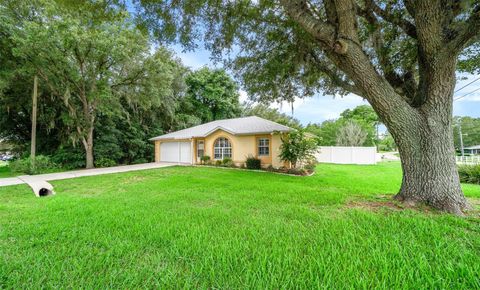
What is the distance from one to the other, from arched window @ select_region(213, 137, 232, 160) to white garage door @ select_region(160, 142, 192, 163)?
2.34 meters

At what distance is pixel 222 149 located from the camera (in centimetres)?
1481

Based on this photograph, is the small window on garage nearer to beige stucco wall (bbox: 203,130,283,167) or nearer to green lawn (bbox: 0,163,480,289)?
beige stucco wall (bbox: 203,130,283,167)

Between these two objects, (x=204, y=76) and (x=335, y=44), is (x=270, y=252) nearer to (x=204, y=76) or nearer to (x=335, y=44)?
(x=335, y=44)

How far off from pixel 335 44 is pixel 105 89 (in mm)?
13829

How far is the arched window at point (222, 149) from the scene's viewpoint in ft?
47.6

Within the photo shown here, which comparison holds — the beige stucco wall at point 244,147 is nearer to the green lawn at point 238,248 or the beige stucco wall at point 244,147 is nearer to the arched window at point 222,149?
the arched window at point 222,149

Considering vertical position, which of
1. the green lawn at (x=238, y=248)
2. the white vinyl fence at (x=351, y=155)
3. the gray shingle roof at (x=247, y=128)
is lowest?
the green lawn at (x=238, y=248)

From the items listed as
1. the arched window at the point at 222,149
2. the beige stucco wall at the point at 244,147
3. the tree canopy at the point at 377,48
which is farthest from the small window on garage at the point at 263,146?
the tree canopy at the point at 377,48

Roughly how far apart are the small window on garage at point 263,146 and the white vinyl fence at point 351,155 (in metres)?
6.17

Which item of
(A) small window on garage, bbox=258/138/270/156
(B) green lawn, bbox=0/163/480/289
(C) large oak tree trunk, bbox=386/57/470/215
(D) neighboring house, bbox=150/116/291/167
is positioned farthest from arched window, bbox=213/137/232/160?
(C) large oak tree trunk, bbox=386/57/470/215

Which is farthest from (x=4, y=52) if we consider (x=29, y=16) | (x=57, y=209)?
(x=57, y=209)

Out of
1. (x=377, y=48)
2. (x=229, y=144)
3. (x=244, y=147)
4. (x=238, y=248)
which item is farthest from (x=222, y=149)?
(x=238, y=248)

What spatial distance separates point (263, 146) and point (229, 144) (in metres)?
2.58

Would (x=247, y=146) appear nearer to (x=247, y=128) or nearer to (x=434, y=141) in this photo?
(x=247, y=128)
